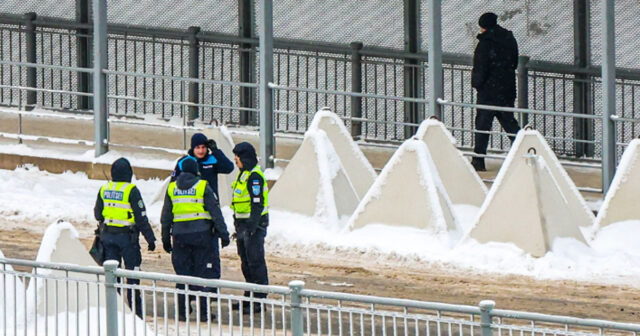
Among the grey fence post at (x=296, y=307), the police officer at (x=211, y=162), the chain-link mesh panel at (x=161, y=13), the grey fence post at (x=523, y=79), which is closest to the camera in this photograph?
the grey fence post at (x=296, y=307)

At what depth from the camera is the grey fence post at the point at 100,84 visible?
950 inches

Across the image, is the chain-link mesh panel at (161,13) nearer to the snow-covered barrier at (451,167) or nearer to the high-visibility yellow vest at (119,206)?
the snow-covered barrier at (451,167)

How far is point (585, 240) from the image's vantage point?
65.3ft

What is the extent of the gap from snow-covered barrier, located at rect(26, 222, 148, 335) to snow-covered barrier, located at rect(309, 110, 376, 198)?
5236 mm

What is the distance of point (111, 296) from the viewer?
14625 mm

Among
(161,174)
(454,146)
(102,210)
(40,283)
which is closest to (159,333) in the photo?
(40,283)

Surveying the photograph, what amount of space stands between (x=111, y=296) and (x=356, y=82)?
11469 mm

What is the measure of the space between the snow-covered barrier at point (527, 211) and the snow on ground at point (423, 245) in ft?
0.32

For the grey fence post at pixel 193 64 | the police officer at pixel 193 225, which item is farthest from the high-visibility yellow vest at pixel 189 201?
the grey fence post at pixel 193 64

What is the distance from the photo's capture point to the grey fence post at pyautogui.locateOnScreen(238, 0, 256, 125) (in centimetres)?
2616

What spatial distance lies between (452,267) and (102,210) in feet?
11.7

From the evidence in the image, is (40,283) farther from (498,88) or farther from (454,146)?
(498,88)

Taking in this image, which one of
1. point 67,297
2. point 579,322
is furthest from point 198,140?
point 579,322

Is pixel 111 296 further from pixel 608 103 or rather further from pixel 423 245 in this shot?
pixel 608 103
